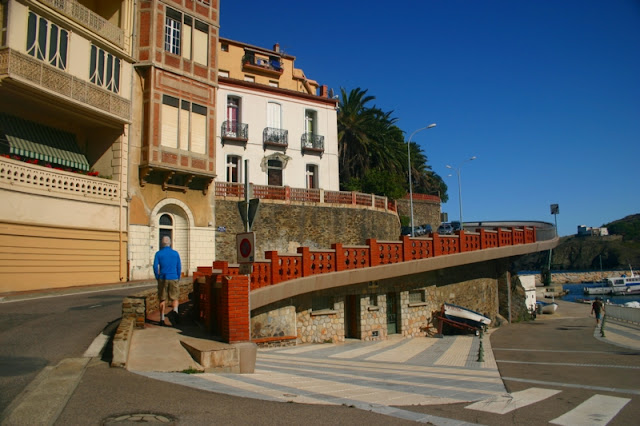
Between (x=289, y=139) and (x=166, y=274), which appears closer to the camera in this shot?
(x=166, y=274)

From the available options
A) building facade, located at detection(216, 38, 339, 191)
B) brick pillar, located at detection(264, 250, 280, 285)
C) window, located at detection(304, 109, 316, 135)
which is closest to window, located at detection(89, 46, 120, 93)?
building facade, located at detection(216, 38, 339, 191)

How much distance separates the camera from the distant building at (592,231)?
172125 mm

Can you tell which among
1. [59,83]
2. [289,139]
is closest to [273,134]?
[289,139]

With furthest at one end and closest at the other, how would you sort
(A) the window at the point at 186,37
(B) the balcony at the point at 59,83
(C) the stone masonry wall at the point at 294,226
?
(C) the stone masonry wall at the point at 294,226 → (A) the window at the point at 186,37 → (B) the balcony at the point at 59,83

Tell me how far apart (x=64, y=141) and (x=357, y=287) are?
14.7 meters

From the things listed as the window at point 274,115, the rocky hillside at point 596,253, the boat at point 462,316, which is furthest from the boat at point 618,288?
the boat at point 462,316

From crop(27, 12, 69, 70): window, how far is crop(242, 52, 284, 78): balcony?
20466mm

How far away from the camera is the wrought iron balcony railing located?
31.5 m

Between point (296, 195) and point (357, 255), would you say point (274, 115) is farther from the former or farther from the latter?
point (357, 255)

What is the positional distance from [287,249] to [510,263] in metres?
14.0

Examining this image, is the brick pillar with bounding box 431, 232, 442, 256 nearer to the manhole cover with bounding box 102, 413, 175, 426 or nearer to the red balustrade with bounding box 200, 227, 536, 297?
the red balustrade with bounding box 200, 227, 536, 297

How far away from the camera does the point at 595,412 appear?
731 centimetres

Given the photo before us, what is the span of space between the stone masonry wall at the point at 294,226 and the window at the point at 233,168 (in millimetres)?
5191

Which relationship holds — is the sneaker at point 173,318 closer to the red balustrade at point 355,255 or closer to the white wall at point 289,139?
the red balustrade at point 355,255
